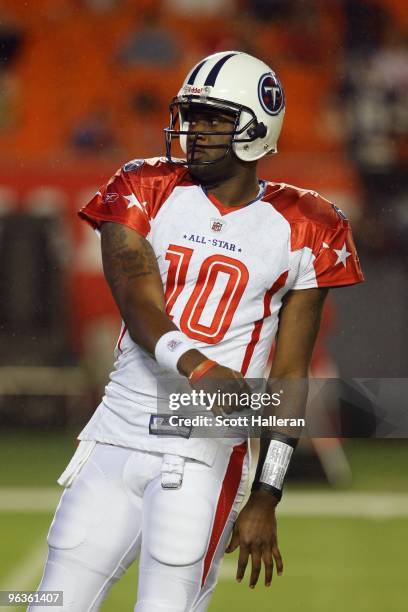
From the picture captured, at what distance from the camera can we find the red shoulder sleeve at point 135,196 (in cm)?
292

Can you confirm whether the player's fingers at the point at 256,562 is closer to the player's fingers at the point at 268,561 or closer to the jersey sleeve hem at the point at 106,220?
the player's fingers at the point at 268,561

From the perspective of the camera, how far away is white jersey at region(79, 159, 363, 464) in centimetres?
287

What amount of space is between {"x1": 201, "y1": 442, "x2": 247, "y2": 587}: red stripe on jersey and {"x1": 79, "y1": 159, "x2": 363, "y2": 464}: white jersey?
0.16 feet

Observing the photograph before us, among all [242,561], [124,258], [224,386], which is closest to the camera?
[224,386]

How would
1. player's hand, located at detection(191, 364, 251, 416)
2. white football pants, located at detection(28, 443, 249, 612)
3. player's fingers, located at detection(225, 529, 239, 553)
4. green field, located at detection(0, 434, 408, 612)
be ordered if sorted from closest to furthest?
player's hand, located at detection(191, 364, 251, 416), white football pants, located at detection(28, 443, 249, 612), player's fingers, located at detection(225, 529, 239, 553), green field, located at detection(0, 434, 408, 612)

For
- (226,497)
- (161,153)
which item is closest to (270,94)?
(226,497)

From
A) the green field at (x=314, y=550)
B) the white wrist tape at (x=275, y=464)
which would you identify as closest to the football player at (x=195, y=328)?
the white wrist tape at (x=275, y=464)

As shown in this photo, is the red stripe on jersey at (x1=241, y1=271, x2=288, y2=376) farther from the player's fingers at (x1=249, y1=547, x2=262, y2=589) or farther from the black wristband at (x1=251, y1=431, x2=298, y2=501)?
the player's fingers at (x1=249, y1=547, x2=262, y2=589)

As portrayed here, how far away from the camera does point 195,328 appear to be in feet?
9.39

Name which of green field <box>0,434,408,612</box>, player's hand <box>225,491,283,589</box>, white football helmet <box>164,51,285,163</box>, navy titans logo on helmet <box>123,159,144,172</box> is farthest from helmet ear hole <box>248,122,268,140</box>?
green field <box>0,434,408,612</box>

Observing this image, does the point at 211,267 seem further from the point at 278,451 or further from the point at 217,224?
the point at 278,451

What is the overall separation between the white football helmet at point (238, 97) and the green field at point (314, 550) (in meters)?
2.40

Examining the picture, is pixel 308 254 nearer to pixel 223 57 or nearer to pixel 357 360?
pixel 223 57

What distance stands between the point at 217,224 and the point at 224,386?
55 centimetres
